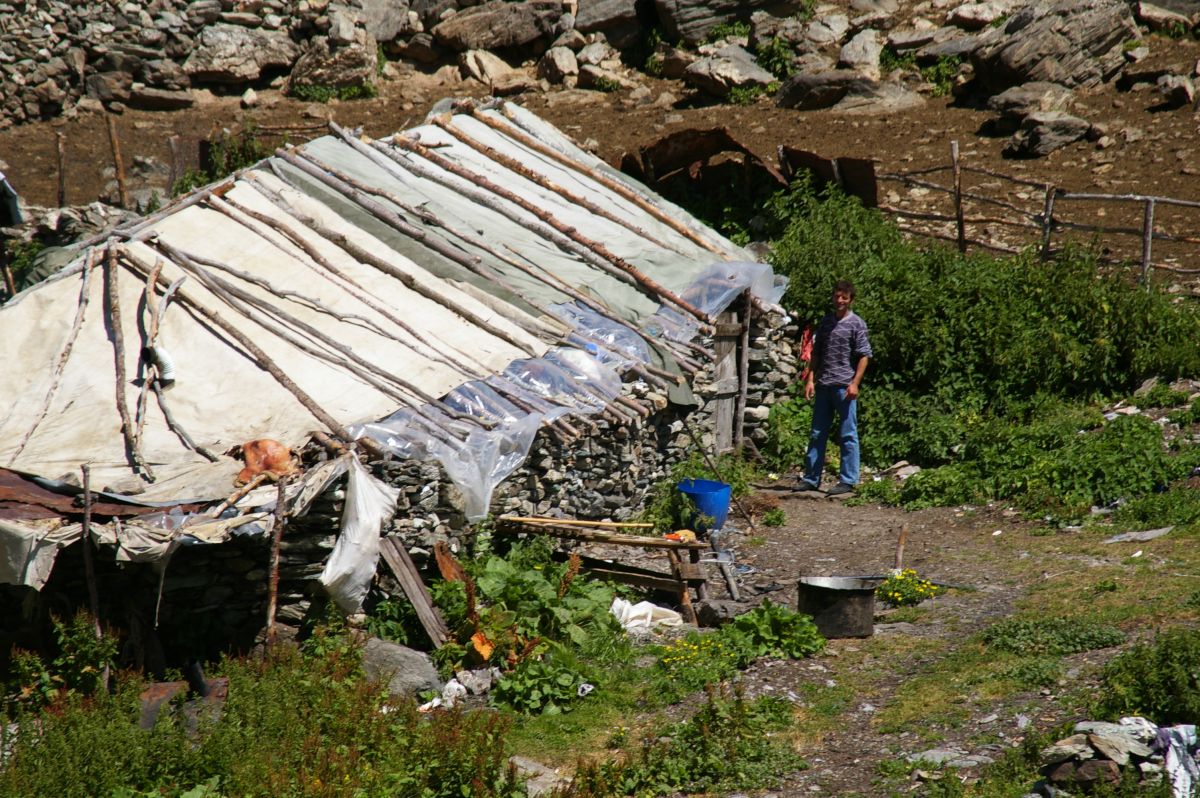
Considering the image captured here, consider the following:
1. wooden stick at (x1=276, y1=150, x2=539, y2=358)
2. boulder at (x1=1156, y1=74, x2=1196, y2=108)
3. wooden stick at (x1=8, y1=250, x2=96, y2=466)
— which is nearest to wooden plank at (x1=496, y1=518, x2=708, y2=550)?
wooden stick at (x1=276, y1=150, x2=539, y2=358)

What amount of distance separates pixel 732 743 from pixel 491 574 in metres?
2.41

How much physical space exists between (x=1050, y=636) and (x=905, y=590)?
135 cm

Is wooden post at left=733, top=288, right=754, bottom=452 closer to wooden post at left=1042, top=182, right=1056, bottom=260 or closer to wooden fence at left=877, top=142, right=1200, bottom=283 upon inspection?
wooden fence at left=877, top=142, right=1200, bottom=283

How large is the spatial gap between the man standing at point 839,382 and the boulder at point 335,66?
12490mm

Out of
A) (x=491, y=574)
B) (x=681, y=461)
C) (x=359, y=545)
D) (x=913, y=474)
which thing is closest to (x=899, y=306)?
(x=913, y=474)

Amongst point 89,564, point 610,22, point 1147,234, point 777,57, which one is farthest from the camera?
point 610,22

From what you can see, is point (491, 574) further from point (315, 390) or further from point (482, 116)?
point (482, 116)

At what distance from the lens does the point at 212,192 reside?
10203mm

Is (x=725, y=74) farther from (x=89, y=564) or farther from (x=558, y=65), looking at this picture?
(x=89, y=564)

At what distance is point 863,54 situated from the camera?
19984 millimetres

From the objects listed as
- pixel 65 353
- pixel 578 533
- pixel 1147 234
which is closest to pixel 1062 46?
pixel 1147 234

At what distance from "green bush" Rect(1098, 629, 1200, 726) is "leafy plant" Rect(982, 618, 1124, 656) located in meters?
0.71

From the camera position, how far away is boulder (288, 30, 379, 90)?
67.7 feet

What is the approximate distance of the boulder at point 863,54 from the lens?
1980 cm
